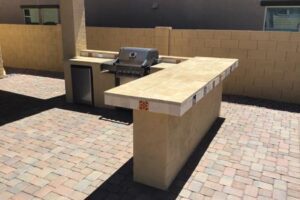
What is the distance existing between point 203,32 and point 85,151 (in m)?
6.24

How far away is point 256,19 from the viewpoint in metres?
11.6

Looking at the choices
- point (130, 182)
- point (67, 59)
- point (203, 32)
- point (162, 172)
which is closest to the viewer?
point (162, 172)

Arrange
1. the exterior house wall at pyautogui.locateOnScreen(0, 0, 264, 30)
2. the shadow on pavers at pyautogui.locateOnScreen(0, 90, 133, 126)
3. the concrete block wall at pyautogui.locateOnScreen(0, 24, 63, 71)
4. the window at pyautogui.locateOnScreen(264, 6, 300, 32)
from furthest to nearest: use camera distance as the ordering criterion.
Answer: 1. the concrete block wall at pyautogui.locateOnScreen(0, 24, 63, 71)
2. the exterior house wall at pyautogui.locateOnScreen(0, 0, 264, 30)
3. the window at pyautogui.locateOnScreen(264, 6, 300, 32)
4. the shadow on pavers at pyautogui.locateOnScreen(0, 90, 133, 126)

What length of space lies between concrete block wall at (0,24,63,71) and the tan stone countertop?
28.6 ft

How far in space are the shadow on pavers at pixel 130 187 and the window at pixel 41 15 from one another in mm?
14446

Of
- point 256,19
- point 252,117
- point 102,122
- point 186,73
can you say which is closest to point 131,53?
point 102,122

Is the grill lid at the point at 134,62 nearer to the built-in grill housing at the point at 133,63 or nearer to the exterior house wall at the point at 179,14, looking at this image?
the built-in grill housing at the point at 133,63

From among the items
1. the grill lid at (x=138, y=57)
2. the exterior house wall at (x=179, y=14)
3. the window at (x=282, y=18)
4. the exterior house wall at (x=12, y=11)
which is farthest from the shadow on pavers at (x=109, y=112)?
the exterior house wall at (x=12, y=11)

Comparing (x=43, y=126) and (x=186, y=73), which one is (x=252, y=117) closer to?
(x=186, y=73)

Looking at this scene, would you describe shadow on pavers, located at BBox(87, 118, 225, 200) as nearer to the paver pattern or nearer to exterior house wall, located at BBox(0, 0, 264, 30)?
the paver pattern

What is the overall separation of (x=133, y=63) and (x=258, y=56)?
4.32 metres

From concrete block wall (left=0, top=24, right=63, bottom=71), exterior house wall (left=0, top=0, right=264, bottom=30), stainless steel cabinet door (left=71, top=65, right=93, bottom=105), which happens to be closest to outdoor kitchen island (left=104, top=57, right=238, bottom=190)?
stainless steel cabinet door (left=71, top=65, right=93, bottom=105)

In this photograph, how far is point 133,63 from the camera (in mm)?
7887

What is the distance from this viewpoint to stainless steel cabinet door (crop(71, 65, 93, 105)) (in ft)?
28.8
